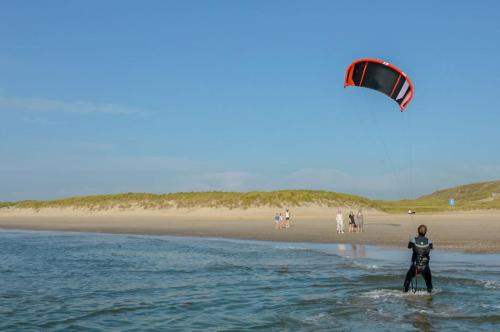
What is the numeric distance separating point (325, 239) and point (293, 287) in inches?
604

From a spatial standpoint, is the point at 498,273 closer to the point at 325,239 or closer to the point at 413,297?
the point at 413,297

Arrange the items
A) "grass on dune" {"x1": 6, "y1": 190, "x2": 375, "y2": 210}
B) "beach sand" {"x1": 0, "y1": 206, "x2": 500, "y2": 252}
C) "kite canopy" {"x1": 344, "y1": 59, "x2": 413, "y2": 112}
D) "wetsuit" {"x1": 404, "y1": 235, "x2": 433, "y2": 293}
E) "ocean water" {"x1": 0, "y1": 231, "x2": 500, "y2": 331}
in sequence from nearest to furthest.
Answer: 1. "ocean water" {"x1": 0, "y1": 231, "x2": 500, "y2": 331}
2. "wetsuit" {"x1": 404, "y1": 235, "x2": 433, "y2": 293}
3. "kite canopy" {"x1": 344, "y1": 59, "x2": 413, "y2": 112}
4. "beach sand" {"x1": 0, "y1": 206, "x2": 500, "y2": 252}
5. "grass on dune" {"x1": 6, "y1": 190, "x2": 375, "y2": 210}

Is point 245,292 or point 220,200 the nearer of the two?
point 245,292

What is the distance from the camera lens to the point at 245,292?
14.9 meters

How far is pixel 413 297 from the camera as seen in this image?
13656 millimetres

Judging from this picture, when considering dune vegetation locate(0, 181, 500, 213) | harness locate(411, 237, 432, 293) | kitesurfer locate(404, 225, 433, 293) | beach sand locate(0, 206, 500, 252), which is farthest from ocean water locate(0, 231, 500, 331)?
dune vegetation locate(0, 181, 500, 213)

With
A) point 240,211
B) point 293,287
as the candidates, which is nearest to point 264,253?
point 293,287

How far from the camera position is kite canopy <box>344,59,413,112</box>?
20.2 metres

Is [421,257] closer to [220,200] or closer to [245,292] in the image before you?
[245,292]

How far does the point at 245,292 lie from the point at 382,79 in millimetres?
10310

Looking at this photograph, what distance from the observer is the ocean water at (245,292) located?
11.5 metres

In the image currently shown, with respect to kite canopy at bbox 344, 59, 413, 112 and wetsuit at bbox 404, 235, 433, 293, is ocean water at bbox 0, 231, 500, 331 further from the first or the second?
kite canopy at bbox 344, 59, 413, 112

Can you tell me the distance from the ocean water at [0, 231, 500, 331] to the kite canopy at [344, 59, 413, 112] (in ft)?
20.3

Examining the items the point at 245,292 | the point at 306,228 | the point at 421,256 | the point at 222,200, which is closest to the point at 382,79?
the point at 421,256
